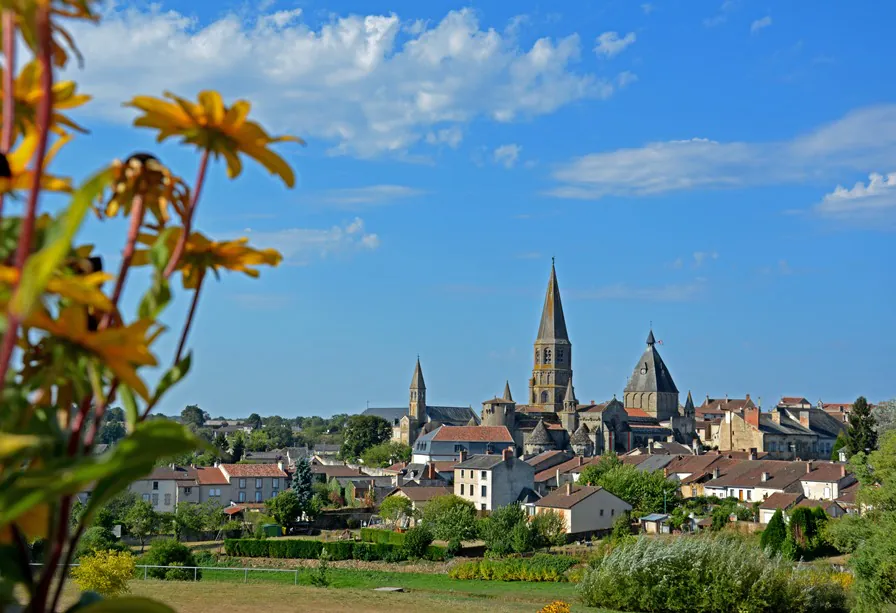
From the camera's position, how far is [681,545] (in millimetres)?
35594

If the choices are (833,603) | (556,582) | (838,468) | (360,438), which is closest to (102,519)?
(556,582)

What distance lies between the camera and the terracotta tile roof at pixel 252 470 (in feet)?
245

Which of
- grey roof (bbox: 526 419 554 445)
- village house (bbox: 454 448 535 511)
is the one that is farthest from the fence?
grey roof (bbox: 526 419 554 445)

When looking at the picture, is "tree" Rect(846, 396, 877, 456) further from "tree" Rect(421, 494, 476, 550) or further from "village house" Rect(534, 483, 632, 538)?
"tree" Rect(421, 494, 476, 550)

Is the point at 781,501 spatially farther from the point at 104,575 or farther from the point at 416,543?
the point at 104,575

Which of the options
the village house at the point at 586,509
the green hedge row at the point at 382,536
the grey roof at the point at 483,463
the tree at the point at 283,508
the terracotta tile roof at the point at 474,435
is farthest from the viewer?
the terracotta tile roof at the point at 474,435

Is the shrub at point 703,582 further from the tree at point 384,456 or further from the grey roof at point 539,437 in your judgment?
the tree at point 384,456

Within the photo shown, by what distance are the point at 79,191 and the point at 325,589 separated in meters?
37.2

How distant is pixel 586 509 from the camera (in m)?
58.7

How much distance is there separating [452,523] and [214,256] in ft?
184

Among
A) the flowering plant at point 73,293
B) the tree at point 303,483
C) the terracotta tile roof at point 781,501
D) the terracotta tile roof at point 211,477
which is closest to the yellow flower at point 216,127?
the flowering plant at point 73,293

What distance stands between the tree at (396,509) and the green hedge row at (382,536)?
22.0 ft

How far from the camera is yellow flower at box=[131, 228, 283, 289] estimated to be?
2.20 m

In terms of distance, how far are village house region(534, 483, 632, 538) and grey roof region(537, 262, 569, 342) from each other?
8296cm
